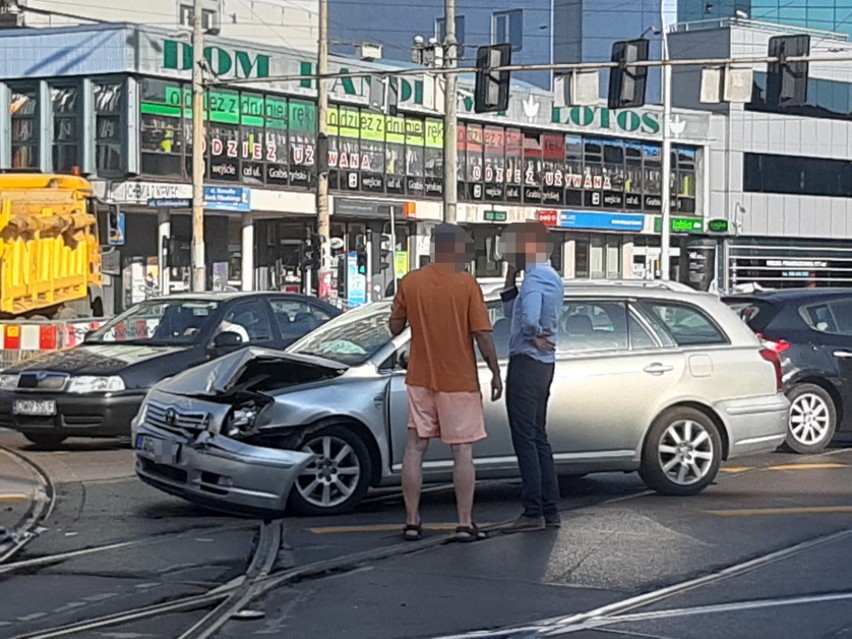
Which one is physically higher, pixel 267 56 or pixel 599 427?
pixel 267 56

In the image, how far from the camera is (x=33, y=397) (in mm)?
13266

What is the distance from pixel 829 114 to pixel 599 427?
52437 mm

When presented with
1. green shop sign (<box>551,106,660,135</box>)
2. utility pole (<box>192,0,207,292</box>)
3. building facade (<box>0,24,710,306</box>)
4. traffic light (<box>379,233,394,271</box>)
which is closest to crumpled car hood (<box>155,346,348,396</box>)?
building facade (<box>0,24,710,306</box>)

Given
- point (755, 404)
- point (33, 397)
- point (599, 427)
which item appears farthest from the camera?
point (33, 397)

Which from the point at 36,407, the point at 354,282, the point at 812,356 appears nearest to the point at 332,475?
the point at 36,407

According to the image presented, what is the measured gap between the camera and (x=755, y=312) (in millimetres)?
13859

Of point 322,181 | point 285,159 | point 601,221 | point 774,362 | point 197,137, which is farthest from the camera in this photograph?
point 601,221

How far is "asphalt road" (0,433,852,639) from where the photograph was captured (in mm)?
6520

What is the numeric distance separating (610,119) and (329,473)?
44.0 meters

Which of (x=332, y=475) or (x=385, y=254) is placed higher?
(x=385, y=254)

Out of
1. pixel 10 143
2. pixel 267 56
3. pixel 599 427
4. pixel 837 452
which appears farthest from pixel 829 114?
pixel 599 427

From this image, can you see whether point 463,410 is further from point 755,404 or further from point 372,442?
point 755,404

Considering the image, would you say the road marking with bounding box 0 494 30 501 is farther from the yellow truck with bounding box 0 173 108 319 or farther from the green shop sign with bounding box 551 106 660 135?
the green shop sign with bounding box 551 106 660 135

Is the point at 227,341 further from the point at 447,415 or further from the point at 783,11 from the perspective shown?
the point at 783,11
